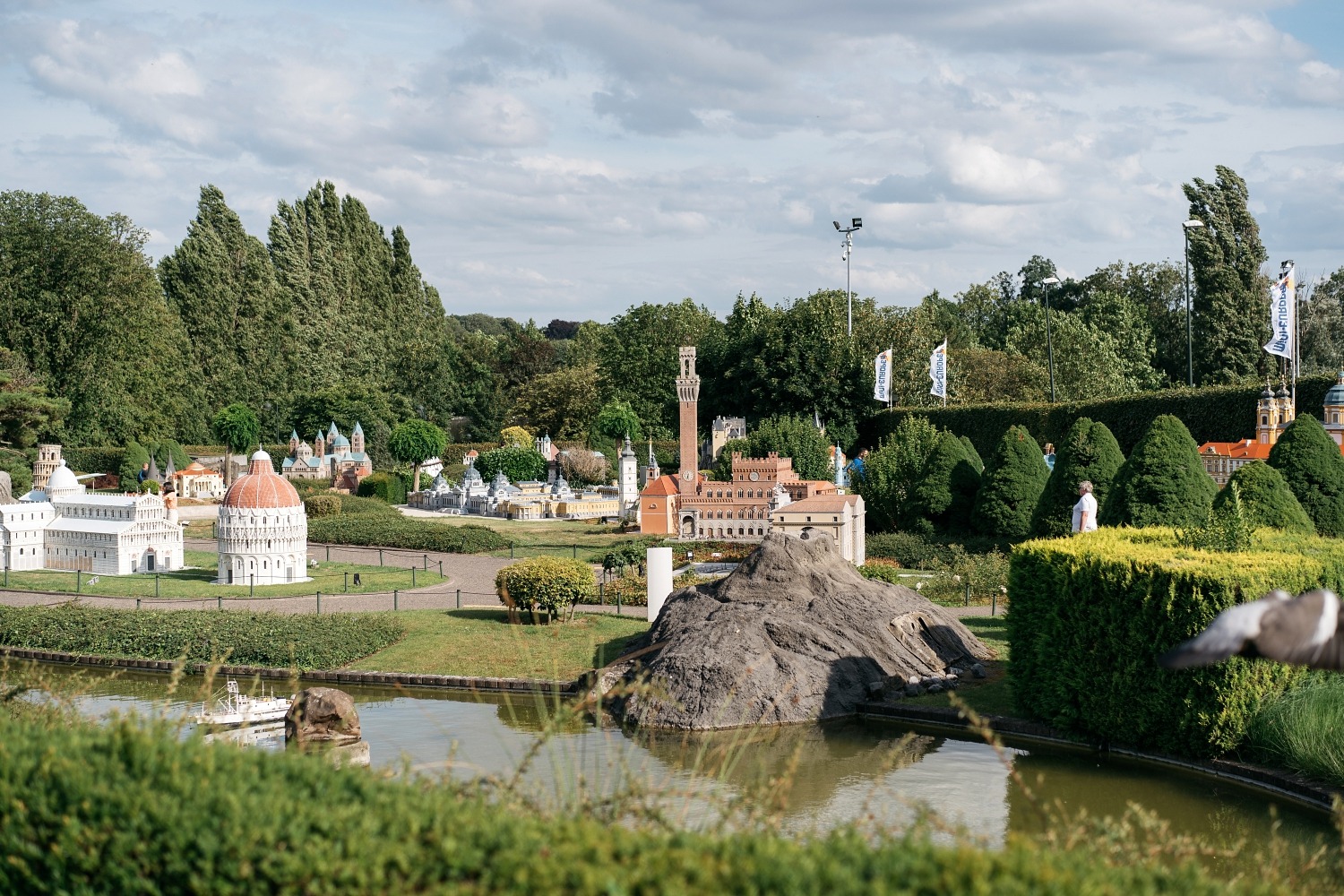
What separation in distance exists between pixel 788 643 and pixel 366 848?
510 inches

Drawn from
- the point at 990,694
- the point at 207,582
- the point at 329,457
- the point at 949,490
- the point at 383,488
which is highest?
the point at 329,457

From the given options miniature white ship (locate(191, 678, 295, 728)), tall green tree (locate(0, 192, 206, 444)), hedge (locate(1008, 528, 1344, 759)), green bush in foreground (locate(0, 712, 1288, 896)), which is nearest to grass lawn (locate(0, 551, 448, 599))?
miniature white ship (locate(191, 678, 295, 728))

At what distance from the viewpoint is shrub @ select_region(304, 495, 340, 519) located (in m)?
48.7

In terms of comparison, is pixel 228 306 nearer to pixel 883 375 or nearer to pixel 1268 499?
pixel 883 375

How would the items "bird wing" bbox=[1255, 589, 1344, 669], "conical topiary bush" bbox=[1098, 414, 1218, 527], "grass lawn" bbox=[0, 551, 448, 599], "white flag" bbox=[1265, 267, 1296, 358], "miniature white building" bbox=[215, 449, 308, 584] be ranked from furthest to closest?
1. "white flag" bbox=[1265, 267, 1296, 358]
2. "miniature white building" bbox=[215, 449, 308, 584]
3. "grass lawn" bbox=[0, 551, 448, 599]
4. "conical topiary bush" bbox=[1098, 414, 1218, 527]
5. "bird wing" bbox=[1255, 589, 1344, 669]

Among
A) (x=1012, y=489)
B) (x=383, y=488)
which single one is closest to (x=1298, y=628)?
(x=1012, y=489)

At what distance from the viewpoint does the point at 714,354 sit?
6425 cm

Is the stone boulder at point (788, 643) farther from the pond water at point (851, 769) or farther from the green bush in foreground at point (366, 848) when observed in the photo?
the green bush in foreground at point (366, 848)

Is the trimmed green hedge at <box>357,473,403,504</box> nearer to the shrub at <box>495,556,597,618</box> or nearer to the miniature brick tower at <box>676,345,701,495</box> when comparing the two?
the miniature brick tower at <box>676,345,701,495</box>

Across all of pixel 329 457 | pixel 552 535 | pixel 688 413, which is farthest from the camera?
pixel 329 457

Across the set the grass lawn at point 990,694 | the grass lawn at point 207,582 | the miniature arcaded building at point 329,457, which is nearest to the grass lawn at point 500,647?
the grass lawn at point 990,694

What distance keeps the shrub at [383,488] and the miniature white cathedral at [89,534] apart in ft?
82.0

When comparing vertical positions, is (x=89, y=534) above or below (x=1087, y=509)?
below

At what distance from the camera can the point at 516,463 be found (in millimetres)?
64875
